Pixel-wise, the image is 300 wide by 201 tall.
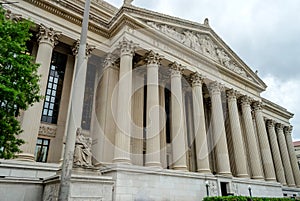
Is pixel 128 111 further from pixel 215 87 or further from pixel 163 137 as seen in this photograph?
pixel 215 87

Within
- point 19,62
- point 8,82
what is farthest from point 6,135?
point 19,62

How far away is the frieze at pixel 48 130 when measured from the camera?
58.5 ft

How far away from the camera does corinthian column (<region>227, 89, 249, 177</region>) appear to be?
76.2ft

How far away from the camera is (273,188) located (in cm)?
2531

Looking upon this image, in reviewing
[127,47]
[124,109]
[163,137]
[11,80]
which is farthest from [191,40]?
[11,80]

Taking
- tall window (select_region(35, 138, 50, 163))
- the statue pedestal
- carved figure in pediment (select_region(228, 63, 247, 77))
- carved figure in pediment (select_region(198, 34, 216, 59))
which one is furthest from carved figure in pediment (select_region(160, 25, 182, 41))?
the statue pedestal

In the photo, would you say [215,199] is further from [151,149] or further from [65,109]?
[65,109]

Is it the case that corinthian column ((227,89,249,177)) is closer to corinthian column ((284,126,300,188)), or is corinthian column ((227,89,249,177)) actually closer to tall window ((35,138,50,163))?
corinthian column ((284,126,300,188))

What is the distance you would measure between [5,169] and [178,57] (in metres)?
16.0

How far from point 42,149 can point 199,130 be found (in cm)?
1295

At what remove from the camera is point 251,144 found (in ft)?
84.2

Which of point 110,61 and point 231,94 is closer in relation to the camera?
point 110,61

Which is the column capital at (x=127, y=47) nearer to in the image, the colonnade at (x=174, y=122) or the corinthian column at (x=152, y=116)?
the colonnade at (x=174, y=122)

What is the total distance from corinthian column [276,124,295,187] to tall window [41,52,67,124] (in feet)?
106
